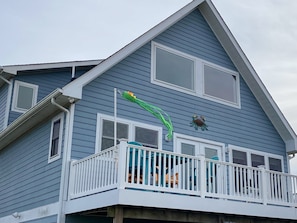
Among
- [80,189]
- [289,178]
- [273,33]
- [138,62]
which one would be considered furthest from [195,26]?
[80,189]

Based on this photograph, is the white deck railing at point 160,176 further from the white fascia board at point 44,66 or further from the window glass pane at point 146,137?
the white fascia board at point 44,66

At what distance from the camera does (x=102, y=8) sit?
1608 cm

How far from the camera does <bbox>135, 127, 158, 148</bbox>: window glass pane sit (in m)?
11.4

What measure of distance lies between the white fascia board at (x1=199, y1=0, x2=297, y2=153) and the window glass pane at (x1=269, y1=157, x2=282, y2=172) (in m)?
0.68

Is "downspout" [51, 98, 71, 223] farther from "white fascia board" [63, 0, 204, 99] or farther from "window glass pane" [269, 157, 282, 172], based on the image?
"window glass pane" [269, 157, 282, 172]

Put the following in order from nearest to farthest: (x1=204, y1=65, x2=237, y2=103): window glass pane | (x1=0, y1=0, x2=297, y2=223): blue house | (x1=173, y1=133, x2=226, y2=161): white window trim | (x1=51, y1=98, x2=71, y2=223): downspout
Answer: (x1=0, y1=0, x2=297, y2=223): blue house → (x1=51, y1=98, x2=71, y2=223): downspout → (x1=173, y1=133, x2=226, y2=161): white window trim → (x1=204, y1=65, x2=237, y2=103): window glass pane

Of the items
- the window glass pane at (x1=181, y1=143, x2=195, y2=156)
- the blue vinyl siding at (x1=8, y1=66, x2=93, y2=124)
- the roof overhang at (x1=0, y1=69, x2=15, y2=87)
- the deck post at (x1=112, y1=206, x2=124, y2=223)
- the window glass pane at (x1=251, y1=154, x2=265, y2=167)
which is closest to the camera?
the deck post at (x1=112, y1=206, x2=124, y2=223)

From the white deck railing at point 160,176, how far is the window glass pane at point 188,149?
6.40 feet

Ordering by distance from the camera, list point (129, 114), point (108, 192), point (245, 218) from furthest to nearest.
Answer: point (129, 114), point (245, 218), point (108, 192)

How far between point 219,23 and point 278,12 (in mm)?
2617

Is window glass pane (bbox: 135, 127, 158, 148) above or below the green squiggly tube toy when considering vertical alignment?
below

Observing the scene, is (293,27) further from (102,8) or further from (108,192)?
(108,192)

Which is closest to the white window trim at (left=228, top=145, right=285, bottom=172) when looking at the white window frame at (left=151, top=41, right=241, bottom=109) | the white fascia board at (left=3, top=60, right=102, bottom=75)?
the white window frame at (left=151, top=41, right=241, bottom=109)

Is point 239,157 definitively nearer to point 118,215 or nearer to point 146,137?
point 146,137
